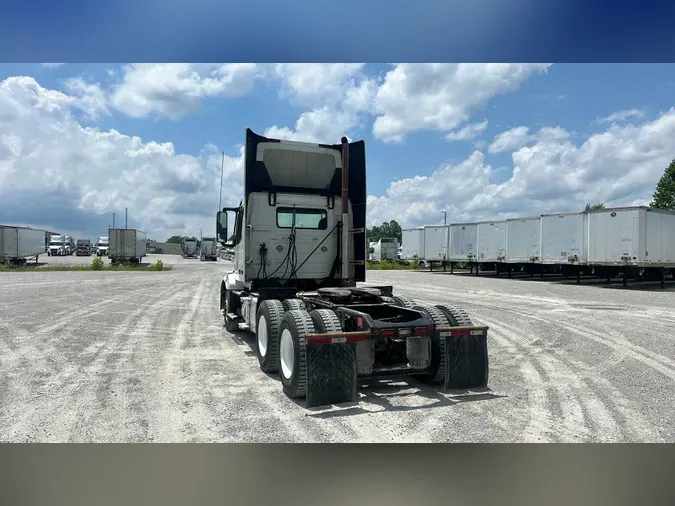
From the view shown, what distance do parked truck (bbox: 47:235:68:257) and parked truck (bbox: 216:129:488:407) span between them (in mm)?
64551

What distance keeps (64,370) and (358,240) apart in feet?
17.3

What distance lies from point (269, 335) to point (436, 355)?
2314mm

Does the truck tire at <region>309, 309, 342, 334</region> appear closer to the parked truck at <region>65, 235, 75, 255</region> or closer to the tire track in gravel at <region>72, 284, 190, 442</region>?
the tire track in gravel at <region>72, 284, 190, 442</region>

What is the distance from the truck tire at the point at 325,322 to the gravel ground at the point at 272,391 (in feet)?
2.91

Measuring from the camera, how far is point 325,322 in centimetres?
574

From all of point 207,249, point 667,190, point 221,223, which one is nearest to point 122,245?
point 207,249

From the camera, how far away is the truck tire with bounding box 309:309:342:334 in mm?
5660

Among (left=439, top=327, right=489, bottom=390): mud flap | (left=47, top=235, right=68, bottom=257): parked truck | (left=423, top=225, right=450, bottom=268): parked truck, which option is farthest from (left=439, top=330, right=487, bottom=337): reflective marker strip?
(left=47, top=235, right=68, bottom=257): parked truck

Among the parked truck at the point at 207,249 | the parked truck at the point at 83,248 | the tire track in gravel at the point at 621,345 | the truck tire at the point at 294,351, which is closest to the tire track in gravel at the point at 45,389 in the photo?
the truck tire at the point at 294,351

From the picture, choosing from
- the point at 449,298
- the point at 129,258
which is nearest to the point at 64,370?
the point at 449,298

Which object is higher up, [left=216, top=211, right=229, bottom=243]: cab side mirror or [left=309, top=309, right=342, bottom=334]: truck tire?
[left=216, top=211, right=229, bottom=243]: cab side mirror

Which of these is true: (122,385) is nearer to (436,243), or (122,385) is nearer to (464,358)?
(464,358)

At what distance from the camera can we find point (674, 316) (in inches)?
527

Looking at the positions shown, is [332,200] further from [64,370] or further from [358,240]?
[64,370]
